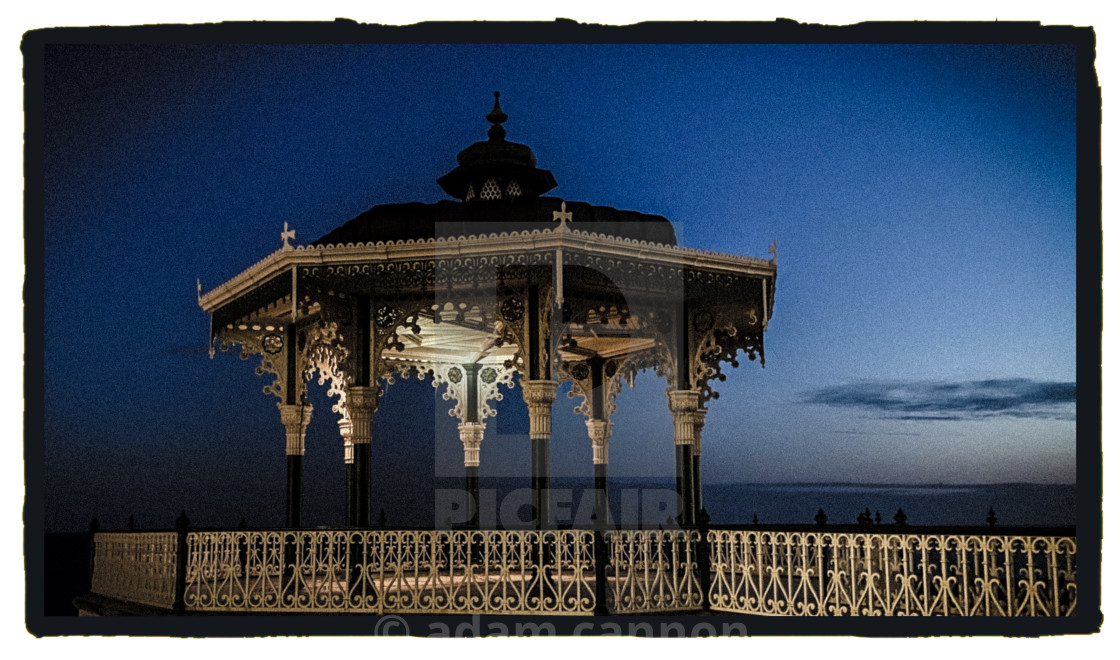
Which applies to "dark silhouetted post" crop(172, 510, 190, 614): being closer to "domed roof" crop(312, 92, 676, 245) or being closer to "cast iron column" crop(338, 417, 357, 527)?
"cast iron column" crop(338, 417, 357, 527)

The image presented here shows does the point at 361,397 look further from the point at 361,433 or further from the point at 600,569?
the point at 600,569

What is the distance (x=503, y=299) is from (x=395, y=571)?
3162 mm

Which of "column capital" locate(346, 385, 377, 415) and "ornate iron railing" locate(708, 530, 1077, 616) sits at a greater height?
"column capital" locate(346, 385, 377, 415)

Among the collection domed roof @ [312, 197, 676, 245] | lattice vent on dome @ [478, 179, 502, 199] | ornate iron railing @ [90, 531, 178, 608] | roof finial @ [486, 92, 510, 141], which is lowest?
ornate iron railing @ [90, 531, 178, 608]

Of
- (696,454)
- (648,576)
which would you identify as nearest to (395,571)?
(648,576)

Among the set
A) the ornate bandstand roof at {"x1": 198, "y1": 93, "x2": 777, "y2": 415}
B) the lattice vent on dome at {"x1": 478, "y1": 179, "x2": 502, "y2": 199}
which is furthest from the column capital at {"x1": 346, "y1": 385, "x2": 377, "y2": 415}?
the lattice vent on dome at {"x1": 478, "y1": 179, "x2": 502, "y2": 199}

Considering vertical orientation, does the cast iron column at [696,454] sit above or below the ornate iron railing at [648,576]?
above

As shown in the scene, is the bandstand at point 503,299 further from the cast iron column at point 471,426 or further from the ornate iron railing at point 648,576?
the cast iron column at point 471,426

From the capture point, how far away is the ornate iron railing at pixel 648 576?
463 inches

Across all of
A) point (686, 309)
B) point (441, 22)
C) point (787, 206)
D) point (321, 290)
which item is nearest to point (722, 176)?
point (787, 206)

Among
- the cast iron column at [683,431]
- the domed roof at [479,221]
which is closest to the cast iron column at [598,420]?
the cast iron column at [683,431]

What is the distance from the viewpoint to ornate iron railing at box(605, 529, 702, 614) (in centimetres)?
1175

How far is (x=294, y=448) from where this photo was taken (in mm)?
15203

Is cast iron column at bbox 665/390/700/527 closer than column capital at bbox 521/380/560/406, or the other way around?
column capital at bbox 521/380/560/406
